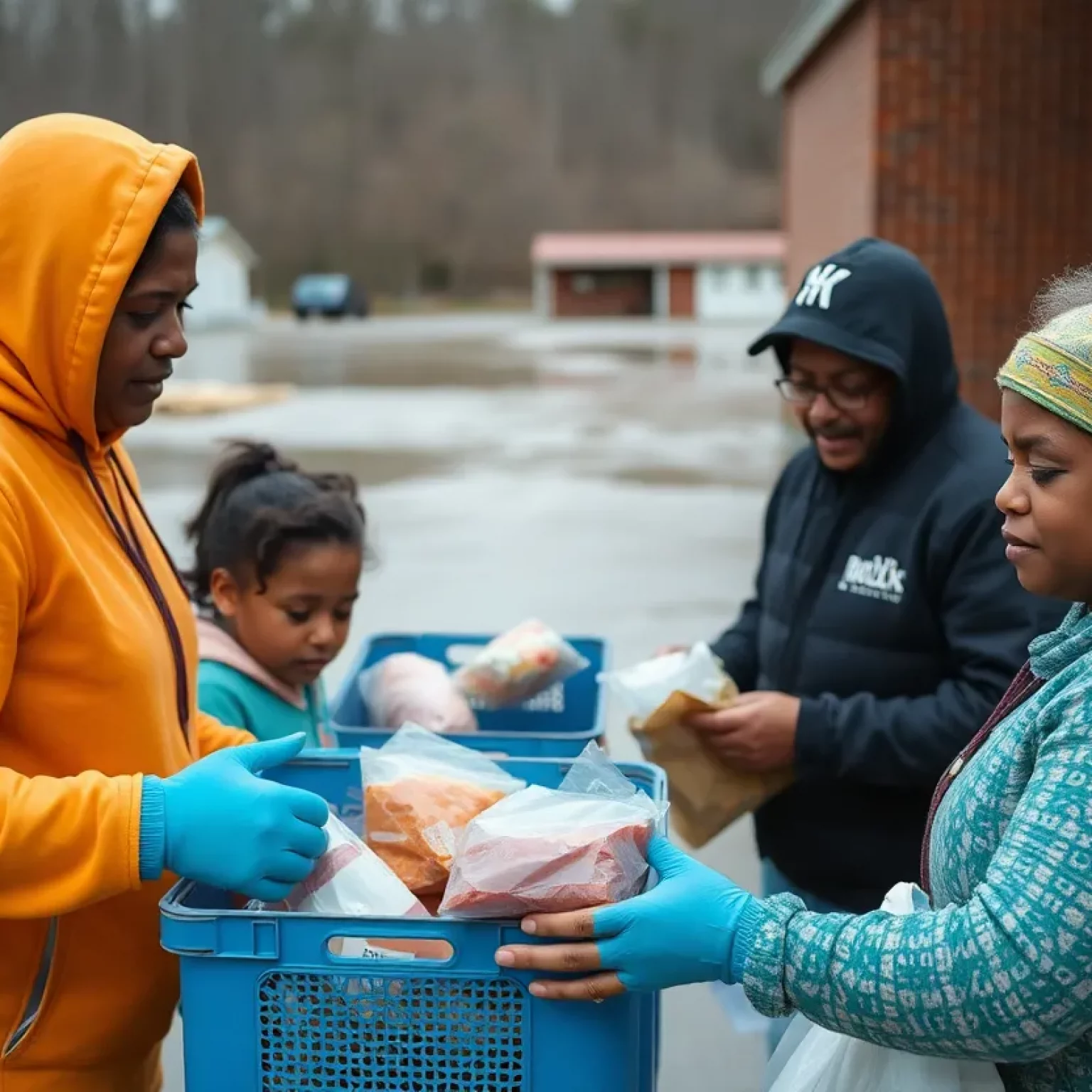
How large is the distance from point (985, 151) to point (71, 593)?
25.7ft

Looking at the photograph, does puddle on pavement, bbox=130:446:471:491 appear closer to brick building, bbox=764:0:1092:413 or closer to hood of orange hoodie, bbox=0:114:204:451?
brick building, bbox=764:0:1092:413

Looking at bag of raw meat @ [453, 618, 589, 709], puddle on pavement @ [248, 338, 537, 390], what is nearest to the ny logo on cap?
bag of raw meat @ [453, 618, 589, 709]

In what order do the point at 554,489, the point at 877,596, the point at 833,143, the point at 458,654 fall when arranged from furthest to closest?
the point at 554,489 < the point at 833,143 < the point at 458,654 < the point at 877,596

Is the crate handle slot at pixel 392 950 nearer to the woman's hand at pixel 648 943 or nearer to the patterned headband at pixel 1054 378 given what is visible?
the woman's hand at pixel 648 943

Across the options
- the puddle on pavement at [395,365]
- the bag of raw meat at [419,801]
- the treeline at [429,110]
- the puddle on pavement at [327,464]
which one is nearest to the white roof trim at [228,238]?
the puddle on pavement at [395,365]

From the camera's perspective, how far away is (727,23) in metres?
87.9

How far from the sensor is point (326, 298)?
46125 mm

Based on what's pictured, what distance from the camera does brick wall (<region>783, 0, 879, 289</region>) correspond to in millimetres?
8930

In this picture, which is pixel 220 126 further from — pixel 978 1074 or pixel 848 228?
pixel 978 1074

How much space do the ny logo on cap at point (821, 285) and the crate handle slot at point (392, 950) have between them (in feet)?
4.68

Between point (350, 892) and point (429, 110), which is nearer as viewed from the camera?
point (350, 892)

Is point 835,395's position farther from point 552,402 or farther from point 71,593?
point 552,402

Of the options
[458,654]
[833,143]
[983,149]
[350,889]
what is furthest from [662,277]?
[350,889]

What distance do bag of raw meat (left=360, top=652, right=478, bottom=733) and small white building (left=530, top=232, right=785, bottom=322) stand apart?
139ft
